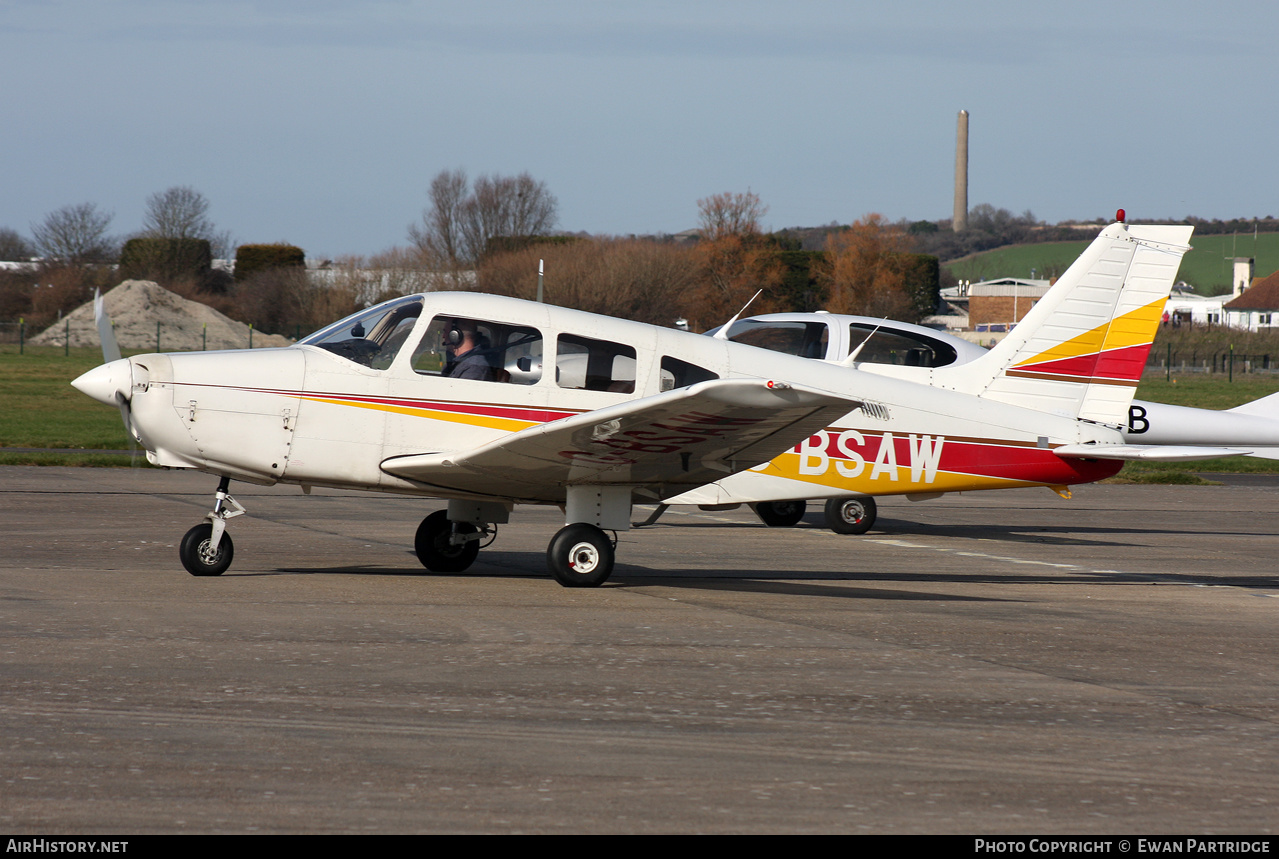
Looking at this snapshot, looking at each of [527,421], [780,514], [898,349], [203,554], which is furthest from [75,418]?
[527,421]

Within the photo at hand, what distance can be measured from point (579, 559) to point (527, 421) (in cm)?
110

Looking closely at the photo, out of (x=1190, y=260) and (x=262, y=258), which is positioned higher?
(x=1190, y=260)

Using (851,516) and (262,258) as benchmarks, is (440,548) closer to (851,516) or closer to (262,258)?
(851,516)

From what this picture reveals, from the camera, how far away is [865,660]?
22.8 feet

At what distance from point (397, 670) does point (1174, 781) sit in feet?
12.0

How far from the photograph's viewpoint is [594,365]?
9.51 meters

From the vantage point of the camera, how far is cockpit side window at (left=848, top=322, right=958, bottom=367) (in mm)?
13953

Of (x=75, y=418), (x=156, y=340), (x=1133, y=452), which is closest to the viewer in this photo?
(x=1133, y=452)

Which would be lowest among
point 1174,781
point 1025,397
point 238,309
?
point 1174,781

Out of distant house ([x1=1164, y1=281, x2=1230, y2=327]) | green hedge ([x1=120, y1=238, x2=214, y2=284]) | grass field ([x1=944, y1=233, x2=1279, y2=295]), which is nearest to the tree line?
green hedge ([x1=120, y1=238, x2=214, y2=284])

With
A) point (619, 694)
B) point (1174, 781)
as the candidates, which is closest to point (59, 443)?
point (619, 694)

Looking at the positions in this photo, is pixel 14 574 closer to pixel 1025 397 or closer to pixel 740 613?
pixel 740 613

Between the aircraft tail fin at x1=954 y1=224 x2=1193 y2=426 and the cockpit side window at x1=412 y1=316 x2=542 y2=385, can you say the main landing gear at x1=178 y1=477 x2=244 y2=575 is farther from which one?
the aircraft tail fin at x1=954 y1=224 x2=1193 y2=426

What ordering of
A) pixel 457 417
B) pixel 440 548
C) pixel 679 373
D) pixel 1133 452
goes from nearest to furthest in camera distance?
pixel 457 417 < pixel 679 373 < pixel 440 548 < pixel 1133 452
